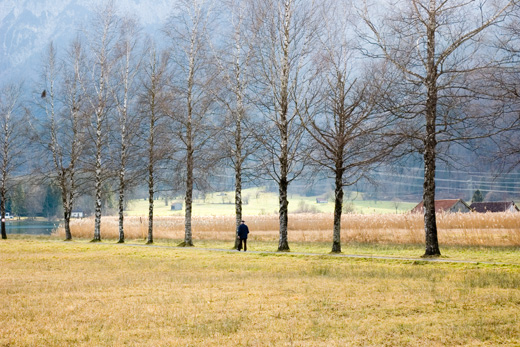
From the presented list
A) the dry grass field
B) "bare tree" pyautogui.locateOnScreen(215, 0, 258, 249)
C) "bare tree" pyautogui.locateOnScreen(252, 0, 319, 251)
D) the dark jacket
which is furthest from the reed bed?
the dry grass field

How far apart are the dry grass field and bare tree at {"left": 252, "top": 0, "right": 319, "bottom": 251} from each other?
11.1 m

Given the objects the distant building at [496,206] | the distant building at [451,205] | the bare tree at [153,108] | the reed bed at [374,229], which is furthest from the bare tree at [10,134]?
the distant building at [496,206]

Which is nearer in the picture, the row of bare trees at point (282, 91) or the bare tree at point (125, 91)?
the row of bare trees at point (282, 91)

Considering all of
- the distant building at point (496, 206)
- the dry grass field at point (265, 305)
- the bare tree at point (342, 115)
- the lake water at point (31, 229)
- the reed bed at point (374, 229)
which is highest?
the bare tree at point (342, 115)

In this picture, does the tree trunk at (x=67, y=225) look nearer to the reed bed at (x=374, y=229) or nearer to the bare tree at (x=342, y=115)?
the reed bed at (x=374, y=229)

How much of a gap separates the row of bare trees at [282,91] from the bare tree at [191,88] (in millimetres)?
93

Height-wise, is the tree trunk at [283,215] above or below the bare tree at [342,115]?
below

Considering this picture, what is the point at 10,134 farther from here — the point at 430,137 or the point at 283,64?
the point at 430,137

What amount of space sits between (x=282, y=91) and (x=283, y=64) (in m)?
1.44

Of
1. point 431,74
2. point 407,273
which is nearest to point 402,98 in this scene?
point 431,74

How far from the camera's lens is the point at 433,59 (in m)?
Result: 23.5

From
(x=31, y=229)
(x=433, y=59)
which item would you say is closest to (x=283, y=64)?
(x=433, y=59)

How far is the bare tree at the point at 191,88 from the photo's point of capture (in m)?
35.8

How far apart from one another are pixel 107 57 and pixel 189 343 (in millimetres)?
40120
